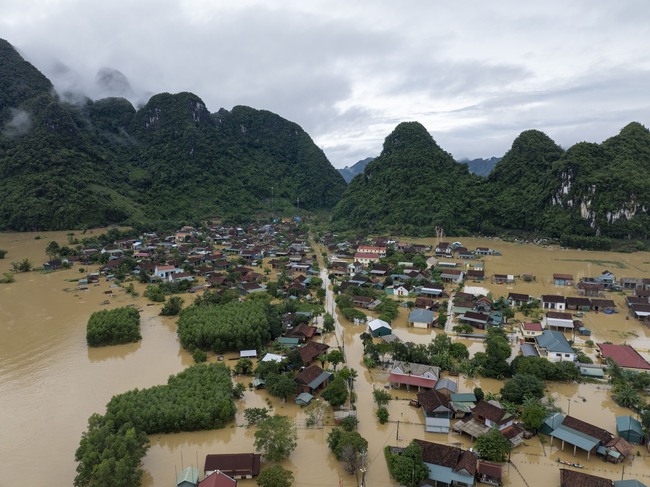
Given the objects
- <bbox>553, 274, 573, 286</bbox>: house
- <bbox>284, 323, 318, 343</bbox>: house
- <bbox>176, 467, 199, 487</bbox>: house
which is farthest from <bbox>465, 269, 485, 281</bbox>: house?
<bbox>176, 467, 199, 487</bbox>: house

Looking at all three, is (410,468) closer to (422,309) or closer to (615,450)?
(615,450)

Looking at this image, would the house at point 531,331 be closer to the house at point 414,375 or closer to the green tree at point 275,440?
the house at point 414,375

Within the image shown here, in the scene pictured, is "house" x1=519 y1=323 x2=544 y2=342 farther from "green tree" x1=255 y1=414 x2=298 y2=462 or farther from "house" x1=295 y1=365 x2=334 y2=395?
"green tree" x1=255 y1=414 x2=298 y2=462

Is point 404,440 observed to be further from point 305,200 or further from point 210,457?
point 305,200

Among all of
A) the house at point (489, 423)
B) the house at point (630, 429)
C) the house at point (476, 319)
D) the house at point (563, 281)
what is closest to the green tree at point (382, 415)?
the house at point (489, 423)

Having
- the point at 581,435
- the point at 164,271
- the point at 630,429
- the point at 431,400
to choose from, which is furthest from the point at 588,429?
the point at 164,271

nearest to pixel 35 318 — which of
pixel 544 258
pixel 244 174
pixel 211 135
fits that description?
pixel 544 258
